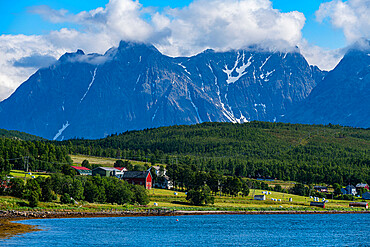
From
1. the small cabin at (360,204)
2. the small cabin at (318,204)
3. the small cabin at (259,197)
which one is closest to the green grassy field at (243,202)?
the small cabin at (259,197)

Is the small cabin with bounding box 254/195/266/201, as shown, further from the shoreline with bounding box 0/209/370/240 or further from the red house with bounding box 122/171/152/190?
the red house with bounding box 122/171/152/190

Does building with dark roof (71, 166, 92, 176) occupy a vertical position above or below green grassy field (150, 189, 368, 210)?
above

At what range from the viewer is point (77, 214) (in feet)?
350

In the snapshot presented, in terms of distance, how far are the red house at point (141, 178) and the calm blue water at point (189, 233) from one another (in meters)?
41.3

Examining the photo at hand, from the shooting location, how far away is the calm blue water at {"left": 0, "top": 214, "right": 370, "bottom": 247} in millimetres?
77938

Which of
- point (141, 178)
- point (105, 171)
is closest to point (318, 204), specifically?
point (141, 178)

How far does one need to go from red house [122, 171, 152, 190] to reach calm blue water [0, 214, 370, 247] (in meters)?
41.3

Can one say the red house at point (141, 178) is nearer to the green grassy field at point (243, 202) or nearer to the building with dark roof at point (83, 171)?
the green grassy field at point (243, 202)

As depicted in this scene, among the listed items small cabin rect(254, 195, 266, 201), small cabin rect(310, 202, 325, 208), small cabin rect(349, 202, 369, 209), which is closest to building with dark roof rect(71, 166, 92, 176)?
small cabin rect(254, 195, 266, 201)

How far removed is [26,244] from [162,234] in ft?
82.5

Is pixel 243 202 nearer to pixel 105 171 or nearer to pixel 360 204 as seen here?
pixel 360 204

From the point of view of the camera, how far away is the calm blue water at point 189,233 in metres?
77.9

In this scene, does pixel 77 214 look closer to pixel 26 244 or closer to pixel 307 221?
pixel 26 244

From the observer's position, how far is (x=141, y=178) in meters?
160
